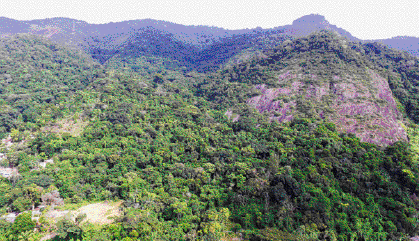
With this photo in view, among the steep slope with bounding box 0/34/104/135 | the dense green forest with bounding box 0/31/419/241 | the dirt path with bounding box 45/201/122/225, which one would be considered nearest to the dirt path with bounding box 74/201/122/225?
the dirt path with bounding box 45/201/122/225

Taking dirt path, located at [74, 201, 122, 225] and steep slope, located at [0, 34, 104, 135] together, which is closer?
dirt path, located at [74, 201, 122, 225]

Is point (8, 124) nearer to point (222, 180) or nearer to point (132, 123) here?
point (132, 123)

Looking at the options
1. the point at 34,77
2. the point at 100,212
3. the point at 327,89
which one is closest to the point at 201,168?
the point at 100,212

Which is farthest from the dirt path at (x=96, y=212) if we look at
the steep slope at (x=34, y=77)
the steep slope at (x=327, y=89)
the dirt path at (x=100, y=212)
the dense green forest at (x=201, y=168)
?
the steep slope at (x=327, y=89)

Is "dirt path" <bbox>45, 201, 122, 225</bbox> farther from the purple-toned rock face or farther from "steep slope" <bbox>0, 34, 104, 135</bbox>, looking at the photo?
the purple-toned rock face

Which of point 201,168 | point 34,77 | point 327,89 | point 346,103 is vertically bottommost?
point 201,168

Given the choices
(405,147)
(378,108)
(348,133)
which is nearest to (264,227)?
(348,133)

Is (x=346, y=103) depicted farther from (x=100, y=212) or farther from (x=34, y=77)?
(x=34, y=77)
